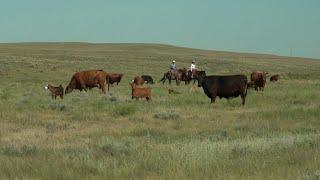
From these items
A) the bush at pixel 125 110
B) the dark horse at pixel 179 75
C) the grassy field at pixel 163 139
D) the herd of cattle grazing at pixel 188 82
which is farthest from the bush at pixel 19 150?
the dark horse at pixel 179 75

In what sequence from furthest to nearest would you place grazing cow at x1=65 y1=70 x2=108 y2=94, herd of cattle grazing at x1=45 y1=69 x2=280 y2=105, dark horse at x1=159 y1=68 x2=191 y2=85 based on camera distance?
dark horse at x1=159 y1=68 x2=191 y2=85
grazing cow at x1=65 y1=70 x2=108 y2=94
herd of cattle grazing at x1=45 y1=69 x2=280 y2=105

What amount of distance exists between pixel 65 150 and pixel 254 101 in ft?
45.4

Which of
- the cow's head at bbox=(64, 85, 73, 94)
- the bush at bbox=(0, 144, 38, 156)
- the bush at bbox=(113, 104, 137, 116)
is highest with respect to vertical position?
the bush at bbox=(0, 144, 38, 156)

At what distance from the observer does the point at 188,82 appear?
38250 millimetres

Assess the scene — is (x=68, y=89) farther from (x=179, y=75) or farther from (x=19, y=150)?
(x=19, y=150)

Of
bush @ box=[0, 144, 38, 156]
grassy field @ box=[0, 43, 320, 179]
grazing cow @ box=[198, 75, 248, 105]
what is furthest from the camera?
grazing cow @ box=[198, 75, 248, 105]

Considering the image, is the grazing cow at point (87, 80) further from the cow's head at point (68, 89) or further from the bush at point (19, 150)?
the bush at point (19, 150)

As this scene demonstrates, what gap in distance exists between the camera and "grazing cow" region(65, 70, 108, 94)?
95.9 feet

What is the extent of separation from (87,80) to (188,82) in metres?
10.2

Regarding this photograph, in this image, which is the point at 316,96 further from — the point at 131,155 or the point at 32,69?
the point at 32,69

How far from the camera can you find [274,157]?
966cm

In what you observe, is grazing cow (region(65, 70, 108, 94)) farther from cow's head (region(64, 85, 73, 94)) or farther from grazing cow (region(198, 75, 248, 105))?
grazing cow (region(198, 75, 248, 105))

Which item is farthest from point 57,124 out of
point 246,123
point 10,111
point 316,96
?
point 316,96

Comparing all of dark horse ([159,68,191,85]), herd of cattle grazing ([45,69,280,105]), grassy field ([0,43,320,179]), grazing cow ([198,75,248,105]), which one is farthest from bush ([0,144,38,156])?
dark horse ([159,68,191,85])
